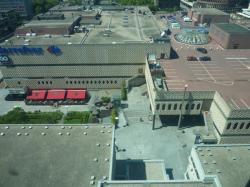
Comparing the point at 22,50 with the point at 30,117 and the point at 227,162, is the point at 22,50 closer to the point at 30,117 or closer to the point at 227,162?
the point at 30,117

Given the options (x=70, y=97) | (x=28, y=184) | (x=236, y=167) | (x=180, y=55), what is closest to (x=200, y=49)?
(x=180, y=55)

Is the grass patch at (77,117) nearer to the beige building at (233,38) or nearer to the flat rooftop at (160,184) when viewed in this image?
the flat rooftop at (160,184)

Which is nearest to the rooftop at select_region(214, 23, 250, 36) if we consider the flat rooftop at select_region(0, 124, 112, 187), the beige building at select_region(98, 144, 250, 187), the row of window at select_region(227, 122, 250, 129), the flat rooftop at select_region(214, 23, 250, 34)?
the flat rooftop at select_region(214, 23, 250, 34)

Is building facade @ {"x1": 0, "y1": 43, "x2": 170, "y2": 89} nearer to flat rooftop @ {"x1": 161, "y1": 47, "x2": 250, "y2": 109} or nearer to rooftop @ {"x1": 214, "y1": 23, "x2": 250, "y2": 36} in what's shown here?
flat rooftop @ {"x1": 161, "y1": 47, "x2": 250, "y2": 109}

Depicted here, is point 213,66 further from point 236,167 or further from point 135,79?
point 236,167

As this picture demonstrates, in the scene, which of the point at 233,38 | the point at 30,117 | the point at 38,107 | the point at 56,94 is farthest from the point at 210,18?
the point at 30,117

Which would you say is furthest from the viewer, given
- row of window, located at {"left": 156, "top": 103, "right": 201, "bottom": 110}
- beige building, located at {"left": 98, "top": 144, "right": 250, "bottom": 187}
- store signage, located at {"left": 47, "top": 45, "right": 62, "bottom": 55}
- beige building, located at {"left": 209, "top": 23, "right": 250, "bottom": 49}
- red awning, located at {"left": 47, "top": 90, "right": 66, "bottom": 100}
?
beige building, located at {"left": 209, "top": 23, "right": 250, "bottom": 49}

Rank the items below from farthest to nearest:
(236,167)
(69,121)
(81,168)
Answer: (69,121) → (236,167) → (81,168)
